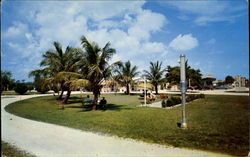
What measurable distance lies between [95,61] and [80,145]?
7.33m

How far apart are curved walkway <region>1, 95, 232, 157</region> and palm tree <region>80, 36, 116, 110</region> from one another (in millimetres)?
5169

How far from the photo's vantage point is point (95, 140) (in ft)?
18.1

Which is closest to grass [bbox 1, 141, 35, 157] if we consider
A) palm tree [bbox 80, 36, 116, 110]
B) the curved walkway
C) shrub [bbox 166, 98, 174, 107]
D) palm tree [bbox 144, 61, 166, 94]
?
the curved walkway

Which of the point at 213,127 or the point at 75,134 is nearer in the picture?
the point at 75,134

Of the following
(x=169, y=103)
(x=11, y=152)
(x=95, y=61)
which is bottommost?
(x=11, y=152)

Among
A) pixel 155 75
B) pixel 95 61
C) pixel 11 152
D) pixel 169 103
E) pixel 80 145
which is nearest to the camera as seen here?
pixel 11 152

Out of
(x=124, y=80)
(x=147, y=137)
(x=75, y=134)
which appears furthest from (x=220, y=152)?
(x=124, y=80)

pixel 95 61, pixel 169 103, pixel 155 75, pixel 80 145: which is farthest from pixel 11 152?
pixel 155 75

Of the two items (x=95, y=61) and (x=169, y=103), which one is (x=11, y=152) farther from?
(x=169, y=103)

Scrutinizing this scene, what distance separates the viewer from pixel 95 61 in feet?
38.8

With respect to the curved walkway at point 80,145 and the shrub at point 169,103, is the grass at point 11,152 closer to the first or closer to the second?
the curved walkway at point 80,145

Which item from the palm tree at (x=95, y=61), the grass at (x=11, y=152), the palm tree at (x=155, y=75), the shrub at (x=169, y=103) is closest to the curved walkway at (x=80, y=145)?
the grass at (x=11, y=152)

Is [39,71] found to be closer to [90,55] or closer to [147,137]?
[90,55]

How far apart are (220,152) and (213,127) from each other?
2.64 metres
